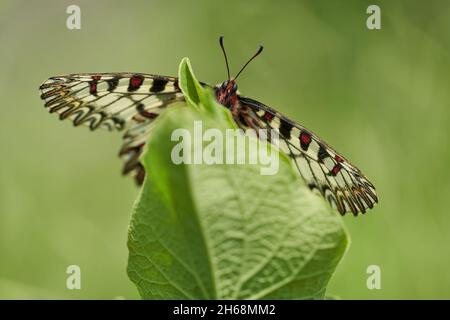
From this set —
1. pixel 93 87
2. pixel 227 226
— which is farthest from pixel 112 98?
pixel 227 226

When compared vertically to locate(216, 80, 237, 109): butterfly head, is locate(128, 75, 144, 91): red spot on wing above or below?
above

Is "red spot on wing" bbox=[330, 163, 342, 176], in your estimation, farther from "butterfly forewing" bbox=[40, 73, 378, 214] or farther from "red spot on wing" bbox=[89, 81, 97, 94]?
"red spot on wing" bbox=[89, 81, 97, 94]

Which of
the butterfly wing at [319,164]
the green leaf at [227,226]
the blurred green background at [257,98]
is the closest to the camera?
the green leaf at [227,226]

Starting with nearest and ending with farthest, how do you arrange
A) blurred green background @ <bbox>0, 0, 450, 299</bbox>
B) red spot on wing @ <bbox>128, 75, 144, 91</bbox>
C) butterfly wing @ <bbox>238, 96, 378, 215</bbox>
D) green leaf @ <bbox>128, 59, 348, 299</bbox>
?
1. green leaf @ <bbox>128, 59, 348, 299</bbox>
2. butterfly wing @ <bbox>238, 96, 378, 215</bbox>
3. red spot on wing @ <bbox>128, 75, 144, 91</bbox>
4. blurred green background @ <bbox>0, 0, 450, 299</bbox>

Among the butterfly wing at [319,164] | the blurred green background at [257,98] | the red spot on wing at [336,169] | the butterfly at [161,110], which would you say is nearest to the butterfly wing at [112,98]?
the butterfly at [161,110]

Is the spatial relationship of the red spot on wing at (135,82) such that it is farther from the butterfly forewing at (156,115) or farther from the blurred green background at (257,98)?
the blurred green background at (257,98)

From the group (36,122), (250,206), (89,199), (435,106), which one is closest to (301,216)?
(250,206)

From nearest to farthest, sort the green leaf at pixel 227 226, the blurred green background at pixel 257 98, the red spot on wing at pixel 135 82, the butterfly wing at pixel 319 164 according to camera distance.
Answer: the green leaf at pixel 227 226, the butterfly wing at pixel 319 164, the red spot on wing at pixel 135 82, the blurred green background at pixel 257 98

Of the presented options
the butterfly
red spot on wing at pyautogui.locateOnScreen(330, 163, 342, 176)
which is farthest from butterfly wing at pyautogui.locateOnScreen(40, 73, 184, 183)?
red spot on wing at pyautogui.locateOnScreen(330, 163, 342, 176)
